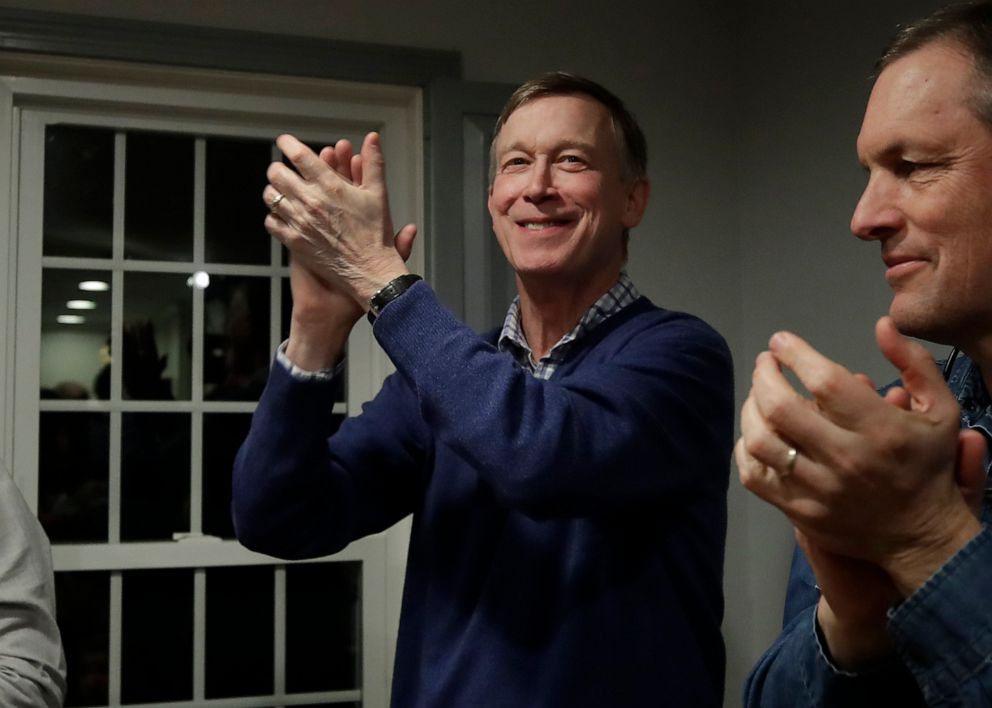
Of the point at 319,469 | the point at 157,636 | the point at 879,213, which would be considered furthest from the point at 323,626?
the point at 879,213

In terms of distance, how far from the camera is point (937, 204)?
32.2 inches

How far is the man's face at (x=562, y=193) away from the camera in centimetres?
136

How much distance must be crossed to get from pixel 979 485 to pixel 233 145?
2351 mm

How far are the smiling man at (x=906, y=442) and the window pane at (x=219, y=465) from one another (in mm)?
1957

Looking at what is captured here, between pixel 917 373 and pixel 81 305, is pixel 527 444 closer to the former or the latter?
pixel 917 373

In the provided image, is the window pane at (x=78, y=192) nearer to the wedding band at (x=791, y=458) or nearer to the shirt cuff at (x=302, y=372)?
the shirt cuff at (x=302, y=372)

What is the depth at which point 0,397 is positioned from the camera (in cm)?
246

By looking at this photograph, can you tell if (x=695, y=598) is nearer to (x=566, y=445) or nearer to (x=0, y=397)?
→ (x=566, y=445)

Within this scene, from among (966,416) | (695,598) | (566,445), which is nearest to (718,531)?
(695,598)

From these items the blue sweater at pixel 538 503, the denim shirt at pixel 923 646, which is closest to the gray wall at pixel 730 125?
the blue sweater at pixel 538 503

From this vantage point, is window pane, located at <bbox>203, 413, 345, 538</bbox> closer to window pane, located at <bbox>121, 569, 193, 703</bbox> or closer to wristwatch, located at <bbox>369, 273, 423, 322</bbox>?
window pane, located at <bbox>121, 569, 193, 703</bbox>

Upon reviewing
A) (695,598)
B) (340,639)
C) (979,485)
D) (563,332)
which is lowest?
(340,639)

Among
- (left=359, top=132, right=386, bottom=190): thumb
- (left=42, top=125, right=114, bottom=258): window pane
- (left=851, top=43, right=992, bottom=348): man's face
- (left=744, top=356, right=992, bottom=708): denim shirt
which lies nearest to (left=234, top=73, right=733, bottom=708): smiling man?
(left=359, top=132, right=386, bottom=190): thumb

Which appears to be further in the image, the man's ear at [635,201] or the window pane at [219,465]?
the window pane at [219,465]
